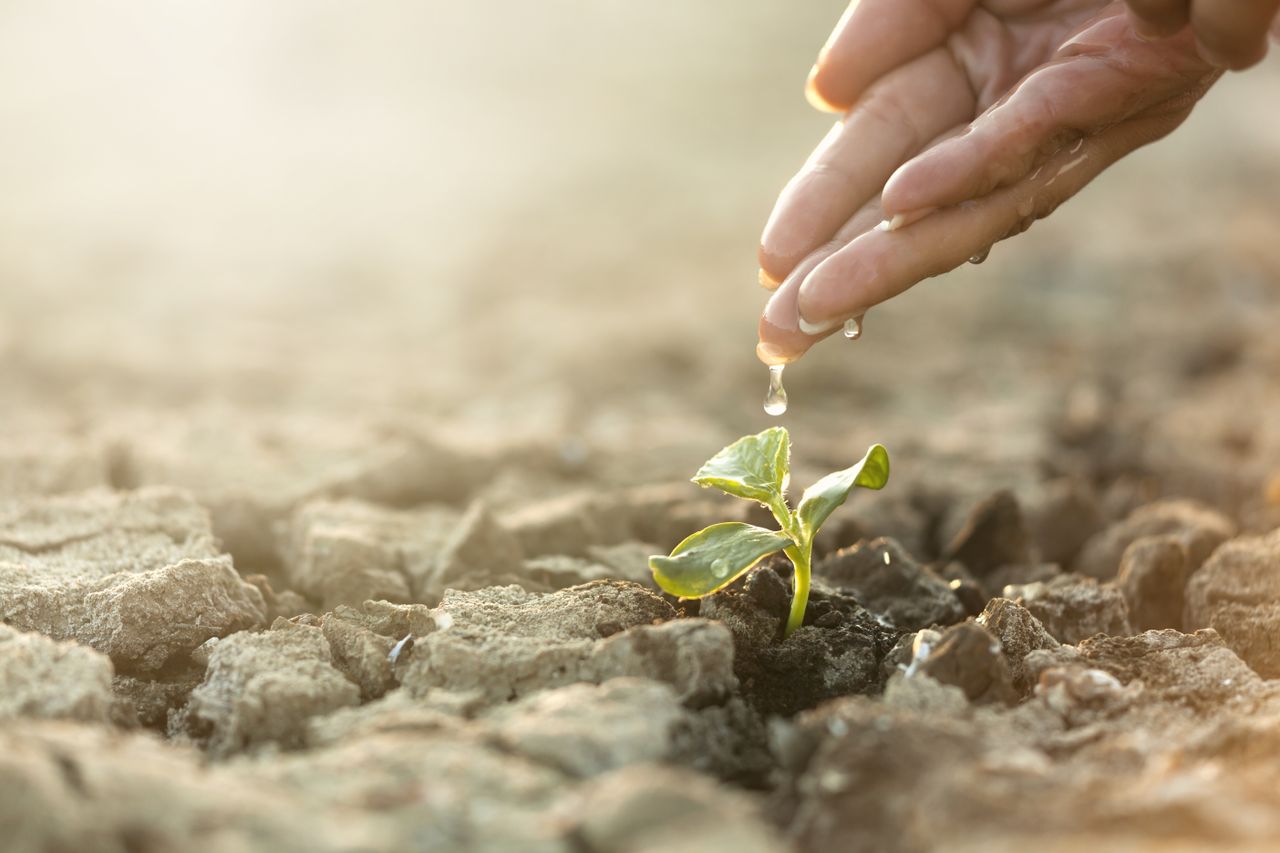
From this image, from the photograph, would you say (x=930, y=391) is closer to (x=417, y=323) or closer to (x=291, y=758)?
(x=417, y=323)

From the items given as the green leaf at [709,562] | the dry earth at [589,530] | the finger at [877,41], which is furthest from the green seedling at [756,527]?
the finger at [877,41]

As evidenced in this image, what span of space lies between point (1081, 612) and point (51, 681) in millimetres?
1867

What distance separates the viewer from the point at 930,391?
486cm

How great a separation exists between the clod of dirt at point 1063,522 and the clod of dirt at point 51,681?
230 cm

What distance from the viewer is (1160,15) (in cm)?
190

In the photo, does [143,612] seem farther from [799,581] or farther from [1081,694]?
[1081,694]

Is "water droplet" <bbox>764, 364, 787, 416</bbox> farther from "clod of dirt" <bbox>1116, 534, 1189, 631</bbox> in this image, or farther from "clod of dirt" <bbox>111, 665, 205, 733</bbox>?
"clod of dirt" <bbox>111, 665, 205, 733</bbox>

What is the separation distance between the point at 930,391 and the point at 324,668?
3.57 metres

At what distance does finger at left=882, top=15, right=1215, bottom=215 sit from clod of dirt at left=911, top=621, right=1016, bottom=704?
0.81 m

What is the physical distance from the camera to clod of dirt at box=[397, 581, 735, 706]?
1714 mm

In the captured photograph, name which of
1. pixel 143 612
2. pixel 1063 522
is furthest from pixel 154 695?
pixel 1063 522

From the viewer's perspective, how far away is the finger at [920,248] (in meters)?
2.10

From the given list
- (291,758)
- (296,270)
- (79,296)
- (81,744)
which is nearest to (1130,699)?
(291,758)

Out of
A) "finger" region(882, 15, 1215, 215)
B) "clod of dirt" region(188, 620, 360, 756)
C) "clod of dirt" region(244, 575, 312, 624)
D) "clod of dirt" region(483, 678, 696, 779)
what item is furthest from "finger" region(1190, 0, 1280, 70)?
"clod of dirt" region(244, 575, 312, 624)
